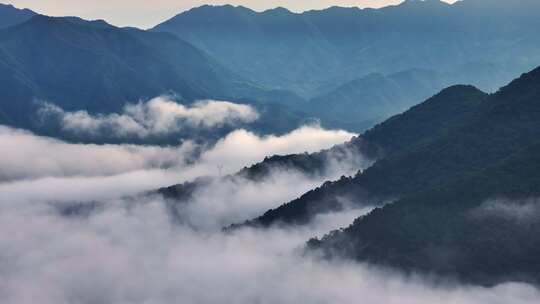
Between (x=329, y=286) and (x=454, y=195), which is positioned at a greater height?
(x=454, y=195)

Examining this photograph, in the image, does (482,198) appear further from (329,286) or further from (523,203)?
(329,286)

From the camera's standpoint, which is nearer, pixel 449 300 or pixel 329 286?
pixel 449 300

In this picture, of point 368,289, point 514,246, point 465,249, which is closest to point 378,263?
point 368,289

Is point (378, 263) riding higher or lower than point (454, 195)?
lower

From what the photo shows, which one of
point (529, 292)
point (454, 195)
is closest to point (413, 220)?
point (454, 195)

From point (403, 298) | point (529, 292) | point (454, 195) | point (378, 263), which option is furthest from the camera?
point (454, 195)

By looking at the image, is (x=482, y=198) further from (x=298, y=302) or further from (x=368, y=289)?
(x=298, y=302)

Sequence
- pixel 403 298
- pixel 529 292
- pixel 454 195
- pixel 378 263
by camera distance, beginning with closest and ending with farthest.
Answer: pixel 529 292 < pixel 403 298 < pixel 378 263 < pixel 454 195

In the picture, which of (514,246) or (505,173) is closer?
(514,246)

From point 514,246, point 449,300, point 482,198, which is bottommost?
point 449,300
